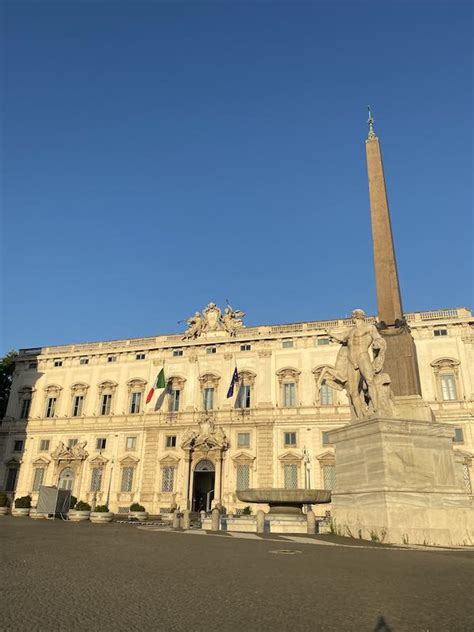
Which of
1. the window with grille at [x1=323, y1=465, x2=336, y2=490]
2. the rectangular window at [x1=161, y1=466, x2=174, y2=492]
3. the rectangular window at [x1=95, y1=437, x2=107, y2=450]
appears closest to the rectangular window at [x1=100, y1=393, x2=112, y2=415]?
the rectangular window at [x1=95, y1=437, x2=107, y2=450]

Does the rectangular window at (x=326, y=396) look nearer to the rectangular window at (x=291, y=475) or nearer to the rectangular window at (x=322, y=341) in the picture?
the rectangular window at (x=322, y=341)

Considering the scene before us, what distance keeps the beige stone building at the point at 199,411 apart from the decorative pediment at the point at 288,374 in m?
0.08

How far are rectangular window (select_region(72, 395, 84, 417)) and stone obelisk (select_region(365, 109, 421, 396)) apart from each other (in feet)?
112

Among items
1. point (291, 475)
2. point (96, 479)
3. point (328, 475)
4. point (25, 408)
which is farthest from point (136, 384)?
point (328, 475)

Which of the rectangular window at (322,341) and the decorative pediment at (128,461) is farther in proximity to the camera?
the decorative pediment at (128,461)

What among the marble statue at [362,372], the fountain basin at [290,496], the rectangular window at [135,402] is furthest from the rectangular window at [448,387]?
the rectangular window at [135,402]

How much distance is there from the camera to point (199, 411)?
3888cm

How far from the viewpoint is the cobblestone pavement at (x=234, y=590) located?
393 centimetres

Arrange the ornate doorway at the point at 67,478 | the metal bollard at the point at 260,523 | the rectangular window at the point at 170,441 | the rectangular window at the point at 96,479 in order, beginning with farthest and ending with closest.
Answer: the ornate doorway at the point at 67,478, the rectangular window at the point at 96,479, the rectangular window at the point at 170,441, the metal bollard at the point at 260,523

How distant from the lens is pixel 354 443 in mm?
12234

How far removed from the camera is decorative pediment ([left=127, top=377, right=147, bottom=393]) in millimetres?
Answer: 41562

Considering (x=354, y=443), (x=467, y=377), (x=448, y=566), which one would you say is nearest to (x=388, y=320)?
(x=354, y=443)

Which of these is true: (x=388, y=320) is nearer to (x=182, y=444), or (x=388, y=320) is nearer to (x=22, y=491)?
(x=182, y=444)

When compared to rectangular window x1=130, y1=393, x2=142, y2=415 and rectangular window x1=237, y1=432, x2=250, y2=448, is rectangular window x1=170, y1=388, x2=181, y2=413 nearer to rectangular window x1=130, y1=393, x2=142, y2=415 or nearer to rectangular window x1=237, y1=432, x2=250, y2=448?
rectangular window x1=130, y1=393, x2=142, y2=415
